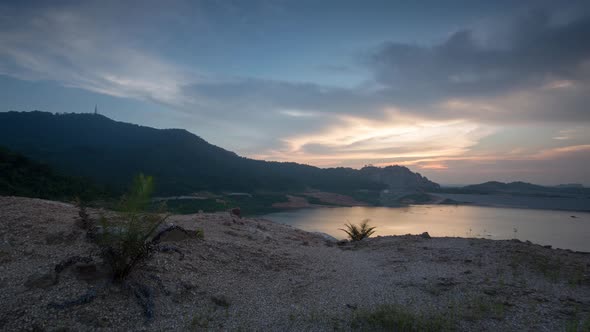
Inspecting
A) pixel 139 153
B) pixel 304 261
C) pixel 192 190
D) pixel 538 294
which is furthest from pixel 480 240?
pixel 139 153

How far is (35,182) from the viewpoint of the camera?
1545 centimetres

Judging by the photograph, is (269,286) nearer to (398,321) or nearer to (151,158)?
(398,321)

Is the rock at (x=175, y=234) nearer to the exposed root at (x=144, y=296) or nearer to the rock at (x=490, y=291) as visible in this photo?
the exposed root at (x=144, y=296)

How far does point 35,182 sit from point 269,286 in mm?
16058

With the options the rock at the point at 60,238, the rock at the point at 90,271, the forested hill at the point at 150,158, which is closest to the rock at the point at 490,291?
the rock at the point at 90,271

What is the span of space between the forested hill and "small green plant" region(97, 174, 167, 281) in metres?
27.6

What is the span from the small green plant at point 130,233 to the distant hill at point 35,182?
1160 centimetres

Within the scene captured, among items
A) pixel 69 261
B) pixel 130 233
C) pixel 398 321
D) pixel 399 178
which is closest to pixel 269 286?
pixel 398 321

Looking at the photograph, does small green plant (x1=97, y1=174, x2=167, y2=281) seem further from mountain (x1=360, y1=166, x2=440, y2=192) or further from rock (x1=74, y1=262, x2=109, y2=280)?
mountain (x1=360, y1=166, x2=440, y2=192)

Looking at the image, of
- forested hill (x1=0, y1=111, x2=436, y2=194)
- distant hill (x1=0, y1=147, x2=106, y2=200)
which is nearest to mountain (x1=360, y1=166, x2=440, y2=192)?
forested hill (x1=0, y1=111, x2=436, y2=194)

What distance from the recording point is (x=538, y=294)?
16.5ft

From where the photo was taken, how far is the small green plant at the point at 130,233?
4.49 metres

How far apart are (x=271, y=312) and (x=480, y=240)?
7335 mm

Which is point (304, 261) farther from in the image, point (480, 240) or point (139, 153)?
point (139, 153)
